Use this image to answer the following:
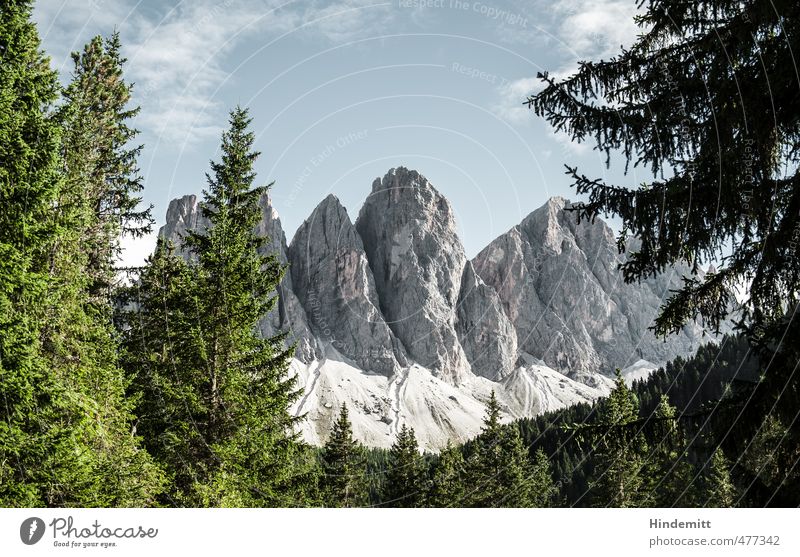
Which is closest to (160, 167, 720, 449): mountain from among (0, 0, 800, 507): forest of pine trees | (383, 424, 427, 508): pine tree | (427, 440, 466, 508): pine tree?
(427, 440, 466, 508): pine tree

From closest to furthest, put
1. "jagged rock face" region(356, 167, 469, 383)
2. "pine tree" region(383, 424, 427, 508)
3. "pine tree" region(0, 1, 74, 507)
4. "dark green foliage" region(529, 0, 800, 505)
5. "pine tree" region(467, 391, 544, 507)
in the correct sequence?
"dark green foliage" region(529, 0, 800, 505) < "pine tree" region(0, 1, 74, 507) < "pine tree" region(383, 424, 427, 508) < "pine tree" region(467, 391, 544, 507) < "jagged rock face" region(356, 167, 469, 383)

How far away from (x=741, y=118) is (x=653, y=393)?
262 feet

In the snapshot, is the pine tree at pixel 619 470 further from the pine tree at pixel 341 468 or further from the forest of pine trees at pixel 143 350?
the pine tree at pixel 341 468

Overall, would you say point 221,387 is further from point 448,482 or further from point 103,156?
point 448,482

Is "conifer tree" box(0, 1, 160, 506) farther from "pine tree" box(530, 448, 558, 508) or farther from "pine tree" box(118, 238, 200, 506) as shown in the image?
"pine tree" box(530, 448, 558, 508)

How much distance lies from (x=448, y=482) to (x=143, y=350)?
2313cm

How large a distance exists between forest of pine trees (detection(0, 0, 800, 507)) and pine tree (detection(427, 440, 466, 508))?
43.2ft

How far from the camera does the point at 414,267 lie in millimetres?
181375

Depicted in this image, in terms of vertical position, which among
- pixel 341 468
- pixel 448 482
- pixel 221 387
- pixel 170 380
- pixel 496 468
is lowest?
pixel 448 482

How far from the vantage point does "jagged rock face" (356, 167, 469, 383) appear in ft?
593

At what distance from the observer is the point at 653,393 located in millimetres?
75438

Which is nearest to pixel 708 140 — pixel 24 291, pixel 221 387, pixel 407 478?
pixel 24 291
